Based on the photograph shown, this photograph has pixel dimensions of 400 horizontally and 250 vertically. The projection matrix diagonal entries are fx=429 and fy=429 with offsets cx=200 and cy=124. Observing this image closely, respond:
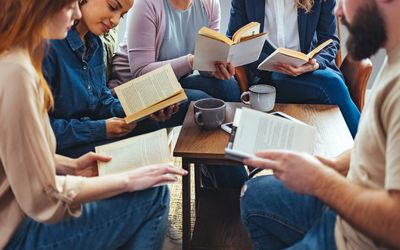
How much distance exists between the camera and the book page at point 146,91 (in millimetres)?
1456

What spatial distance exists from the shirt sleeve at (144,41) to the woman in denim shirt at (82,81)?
26 centimetres

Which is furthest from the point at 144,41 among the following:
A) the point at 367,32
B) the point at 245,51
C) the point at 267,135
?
the point at 367,32

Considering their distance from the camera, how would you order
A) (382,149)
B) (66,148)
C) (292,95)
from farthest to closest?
(292,95) < (66,148) < (382,149)

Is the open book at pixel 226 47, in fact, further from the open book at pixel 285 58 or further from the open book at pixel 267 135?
the open book at pixel 267 135

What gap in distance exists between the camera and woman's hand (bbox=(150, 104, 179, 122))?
1620mm

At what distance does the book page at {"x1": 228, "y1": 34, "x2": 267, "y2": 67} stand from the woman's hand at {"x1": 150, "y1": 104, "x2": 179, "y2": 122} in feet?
0.94

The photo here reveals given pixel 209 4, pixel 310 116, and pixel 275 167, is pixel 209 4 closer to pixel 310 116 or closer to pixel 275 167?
pixel 310 116

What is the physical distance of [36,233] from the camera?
3.23 ft

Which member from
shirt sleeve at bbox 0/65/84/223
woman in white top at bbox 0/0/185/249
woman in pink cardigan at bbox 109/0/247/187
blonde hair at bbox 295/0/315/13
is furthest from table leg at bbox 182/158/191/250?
blonde hair at bbox 295/0/315/13

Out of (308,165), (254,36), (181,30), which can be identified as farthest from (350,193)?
(181,30)

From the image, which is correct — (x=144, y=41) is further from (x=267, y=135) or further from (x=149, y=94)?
(x=267, y=135)

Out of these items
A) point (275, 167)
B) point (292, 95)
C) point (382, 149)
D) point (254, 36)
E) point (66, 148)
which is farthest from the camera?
point (292, 95)

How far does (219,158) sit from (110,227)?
1.32 ft

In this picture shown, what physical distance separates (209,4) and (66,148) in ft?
3.29
